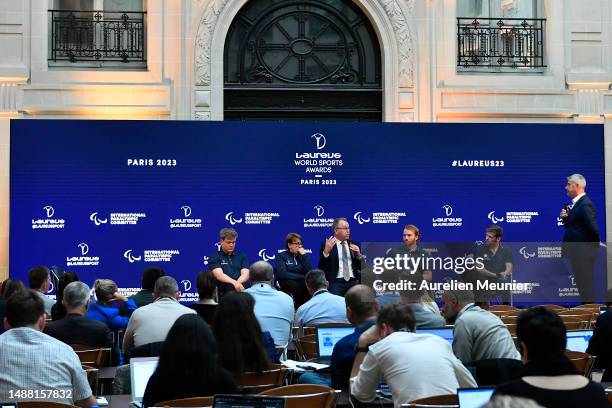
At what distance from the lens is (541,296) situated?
12.7m

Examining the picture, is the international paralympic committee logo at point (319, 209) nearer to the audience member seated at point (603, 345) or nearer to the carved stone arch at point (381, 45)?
the carved stone arch at point (381, 45)

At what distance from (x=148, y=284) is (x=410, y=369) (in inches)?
204

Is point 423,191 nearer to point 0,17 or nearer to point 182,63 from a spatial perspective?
point 182,63

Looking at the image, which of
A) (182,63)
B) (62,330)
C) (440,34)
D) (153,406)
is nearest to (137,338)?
(62,330)

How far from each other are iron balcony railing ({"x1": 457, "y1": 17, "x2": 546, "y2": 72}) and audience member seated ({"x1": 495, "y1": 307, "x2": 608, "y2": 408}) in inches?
552

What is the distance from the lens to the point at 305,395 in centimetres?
603

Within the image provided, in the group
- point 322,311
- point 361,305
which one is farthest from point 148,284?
point 361,305

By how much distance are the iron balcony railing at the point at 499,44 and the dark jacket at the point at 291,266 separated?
19.5 feet

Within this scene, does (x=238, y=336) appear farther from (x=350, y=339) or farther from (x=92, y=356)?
(x=92, y=356)

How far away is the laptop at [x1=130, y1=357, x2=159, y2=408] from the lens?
22.4 ft

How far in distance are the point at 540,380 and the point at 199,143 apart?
38.6 feet

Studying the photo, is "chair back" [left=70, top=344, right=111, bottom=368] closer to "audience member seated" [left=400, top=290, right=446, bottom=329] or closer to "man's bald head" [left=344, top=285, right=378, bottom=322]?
"man's bald head" [left=344, top=285, right=378, bottom=322]

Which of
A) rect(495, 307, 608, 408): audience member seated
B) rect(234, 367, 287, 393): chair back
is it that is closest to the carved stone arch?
rect(234, 367, 287, 393): chair back

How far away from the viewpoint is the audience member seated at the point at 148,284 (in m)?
10.9
